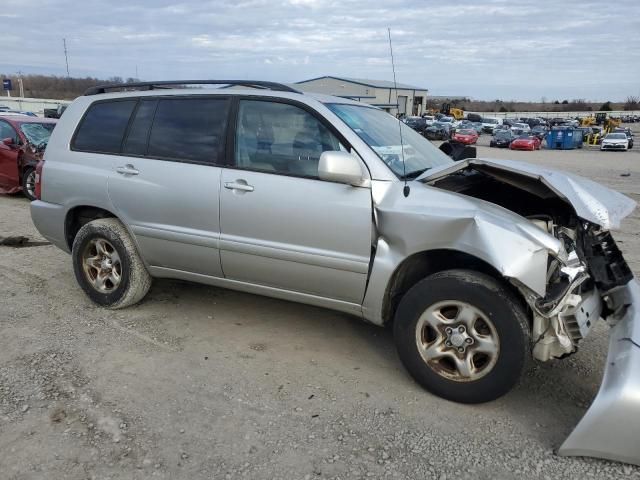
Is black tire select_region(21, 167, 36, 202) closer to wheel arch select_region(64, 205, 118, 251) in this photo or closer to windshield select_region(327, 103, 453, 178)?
wheel arch select_region(64, 205, 118, 251)

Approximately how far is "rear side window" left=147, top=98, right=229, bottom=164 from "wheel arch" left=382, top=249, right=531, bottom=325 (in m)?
1.53

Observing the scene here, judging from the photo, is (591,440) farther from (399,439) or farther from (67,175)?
(67,175)

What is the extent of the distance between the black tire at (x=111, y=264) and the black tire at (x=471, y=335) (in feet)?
7.45

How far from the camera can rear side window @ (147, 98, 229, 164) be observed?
3.89 m

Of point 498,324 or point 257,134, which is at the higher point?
point 257,134

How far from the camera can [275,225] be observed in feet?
11.7

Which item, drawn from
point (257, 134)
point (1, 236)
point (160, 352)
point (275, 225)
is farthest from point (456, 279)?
point (1, 236)

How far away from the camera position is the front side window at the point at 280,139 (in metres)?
3.55

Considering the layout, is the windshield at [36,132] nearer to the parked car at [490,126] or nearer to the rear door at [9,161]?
the rear door at [9,161]

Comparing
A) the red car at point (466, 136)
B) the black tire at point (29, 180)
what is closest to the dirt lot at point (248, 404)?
the black tire at point (29, 180)

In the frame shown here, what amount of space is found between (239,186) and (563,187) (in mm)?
2034

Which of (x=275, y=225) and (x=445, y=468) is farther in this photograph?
(x=275, y=225)

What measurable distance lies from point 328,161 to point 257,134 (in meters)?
0.84

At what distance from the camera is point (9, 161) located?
9859mm
